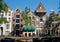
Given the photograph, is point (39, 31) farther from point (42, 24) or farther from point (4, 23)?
point (4, 23)

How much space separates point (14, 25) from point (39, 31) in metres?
6.78

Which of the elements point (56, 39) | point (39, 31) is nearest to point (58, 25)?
point (39, 31)

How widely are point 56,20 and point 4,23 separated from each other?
13821 millimetres

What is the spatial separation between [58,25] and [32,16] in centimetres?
729

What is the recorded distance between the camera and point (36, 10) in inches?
2329

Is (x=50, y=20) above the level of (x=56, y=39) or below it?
above

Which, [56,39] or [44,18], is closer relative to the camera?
[56,39]

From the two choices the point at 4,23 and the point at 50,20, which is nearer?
the point at 4,23

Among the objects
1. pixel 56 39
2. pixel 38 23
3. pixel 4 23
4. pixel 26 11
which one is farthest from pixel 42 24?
pixel 56 39

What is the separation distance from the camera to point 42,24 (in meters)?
57.9

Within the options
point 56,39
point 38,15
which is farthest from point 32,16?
point 56,39

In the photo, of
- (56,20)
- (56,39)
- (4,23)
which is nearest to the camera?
(56,39)

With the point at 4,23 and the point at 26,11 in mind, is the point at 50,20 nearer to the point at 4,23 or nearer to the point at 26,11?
the point at 26,11

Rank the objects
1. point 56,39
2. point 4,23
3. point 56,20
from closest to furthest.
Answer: point 56,39 < point 4,23 < point 56,20
